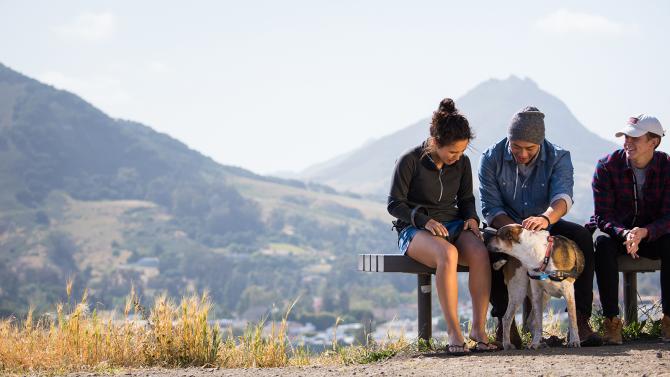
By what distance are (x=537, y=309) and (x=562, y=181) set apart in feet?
2.88

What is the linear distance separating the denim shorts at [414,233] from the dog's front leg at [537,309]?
0.58m

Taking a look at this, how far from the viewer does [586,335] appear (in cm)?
596

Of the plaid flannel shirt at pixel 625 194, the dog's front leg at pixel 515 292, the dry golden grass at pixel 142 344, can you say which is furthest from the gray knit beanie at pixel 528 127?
the dry golden grass at pixel 142 344

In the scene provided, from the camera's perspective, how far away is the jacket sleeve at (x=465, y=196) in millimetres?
6066

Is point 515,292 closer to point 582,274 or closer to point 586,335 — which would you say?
point 582,274

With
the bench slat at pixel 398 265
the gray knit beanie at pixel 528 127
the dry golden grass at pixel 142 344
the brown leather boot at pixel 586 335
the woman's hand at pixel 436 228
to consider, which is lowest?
the dry golden grass at pixel 142 344

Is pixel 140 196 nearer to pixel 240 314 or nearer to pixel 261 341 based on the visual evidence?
pixel 240 314

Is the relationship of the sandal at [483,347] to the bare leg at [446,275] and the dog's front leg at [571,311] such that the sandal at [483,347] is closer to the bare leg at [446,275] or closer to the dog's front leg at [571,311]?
the bare leg at [446,275]

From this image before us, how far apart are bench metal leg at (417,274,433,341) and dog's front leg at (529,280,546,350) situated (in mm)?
787

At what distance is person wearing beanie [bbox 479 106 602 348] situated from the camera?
5.86 meters

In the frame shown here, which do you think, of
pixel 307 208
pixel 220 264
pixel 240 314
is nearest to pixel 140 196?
pixel 307 208

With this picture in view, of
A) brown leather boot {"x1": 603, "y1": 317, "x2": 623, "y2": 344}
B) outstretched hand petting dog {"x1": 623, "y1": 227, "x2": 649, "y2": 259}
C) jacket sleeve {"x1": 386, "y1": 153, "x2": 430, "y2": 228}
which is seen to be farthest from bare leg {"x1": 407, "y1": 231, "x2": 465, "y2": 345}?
outstretched hand petting dog {"x1": 623, "y1": 227, "x2": 649, "y2": 259}

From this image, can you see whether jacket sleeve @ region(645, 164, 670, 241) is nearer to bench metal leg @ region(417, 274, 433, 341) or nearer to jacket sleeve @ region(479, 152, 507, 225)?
jacket sleeve @ region(479, 152, 507, 225)

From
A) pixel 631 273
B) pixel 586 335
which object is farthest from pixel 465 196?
pixel 631 273
